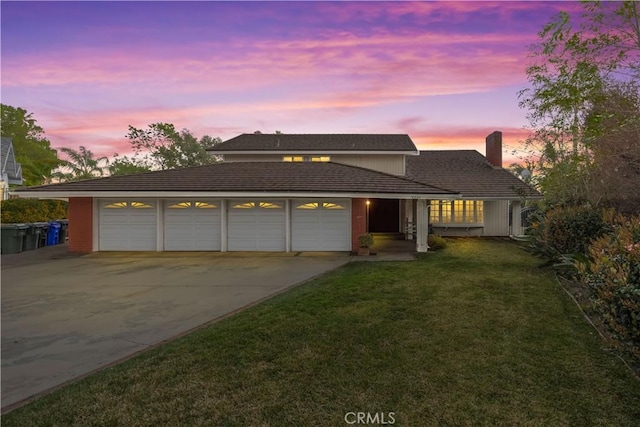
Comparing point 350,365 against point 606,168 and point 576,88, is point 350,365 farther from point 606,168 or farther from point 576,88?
point 576,88

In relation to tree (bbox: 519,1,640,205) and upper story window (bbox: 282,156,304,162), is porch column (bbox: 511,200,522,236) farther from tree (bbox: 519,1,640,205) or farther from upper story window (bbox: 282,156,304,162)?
upper story window (bbox: 282,156,304,162)

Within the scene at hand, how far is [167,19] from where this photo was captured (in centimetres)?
1236

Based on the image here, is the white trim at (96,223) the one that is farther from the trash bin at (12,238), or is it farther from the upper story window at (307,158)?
the upper story window at (307,158)

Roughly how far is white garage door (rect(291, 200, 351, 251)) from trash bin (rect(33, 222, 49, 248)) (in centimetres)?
1209

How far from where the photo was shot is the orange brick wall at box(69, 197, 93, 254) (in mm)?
15859

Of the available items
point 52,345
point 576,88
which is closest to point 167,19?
point 52,345

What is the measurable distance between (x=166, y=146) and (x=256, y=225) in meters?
28.9

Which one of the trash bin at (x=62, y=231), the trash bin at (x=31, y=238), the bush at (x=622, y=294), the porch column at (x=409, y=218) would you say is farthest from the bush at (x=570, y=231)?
the trash bin at (x=62, y=231)

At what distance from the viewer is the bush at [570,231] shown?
9.90m

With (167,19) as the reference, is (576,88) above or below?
below

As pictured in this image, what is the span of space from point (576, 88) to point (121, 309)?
1664 cm

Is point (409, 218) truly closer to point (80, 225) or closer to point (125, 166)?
point (80, 225)

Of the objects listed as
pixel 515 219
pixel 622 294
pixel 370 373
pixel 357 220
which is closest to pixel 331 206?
pixel 357 220

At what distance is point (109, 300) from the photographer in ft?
26.8
